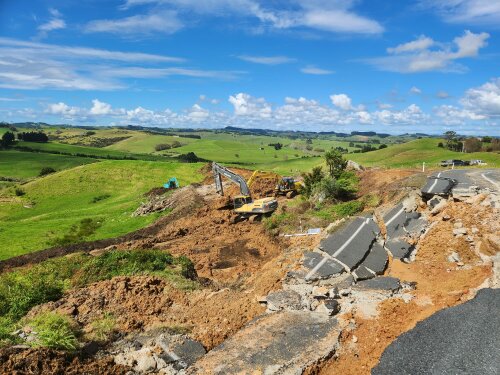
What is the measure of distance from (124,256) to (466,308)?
13.0 metres

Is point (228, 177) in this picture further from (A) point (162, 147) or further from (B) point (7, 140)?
(A) point (162, 147)

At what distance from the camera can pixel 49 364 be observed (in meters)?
8.37

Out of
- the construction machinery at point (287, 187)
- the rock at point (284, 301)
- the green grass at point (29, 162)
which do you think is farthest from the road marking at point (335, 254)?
the green grass at point (29, 162)

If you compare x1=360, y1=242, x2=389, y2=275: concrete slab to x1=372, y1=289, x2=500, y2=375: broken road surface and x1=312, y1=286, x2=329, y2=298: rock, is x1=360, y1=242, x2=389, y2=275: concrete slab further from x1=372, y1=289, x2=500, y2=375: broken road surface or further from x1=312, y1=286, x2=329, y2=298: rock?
x1=372, y1=289, x2=500, y2=375: broken road surface

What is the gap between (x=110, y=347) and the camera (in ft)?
32.9

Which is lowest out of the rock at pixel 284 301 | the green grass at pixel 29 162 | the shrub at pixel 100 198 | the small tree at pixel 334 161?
the shrub at pixel 100 198

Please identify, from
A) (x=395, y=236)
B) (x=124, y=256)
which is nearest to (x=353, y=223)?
(x=395, y=236)

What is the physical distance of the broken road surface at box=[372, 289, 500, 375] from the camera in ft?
25.7

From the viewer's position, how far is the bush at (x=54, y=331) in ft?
29.7

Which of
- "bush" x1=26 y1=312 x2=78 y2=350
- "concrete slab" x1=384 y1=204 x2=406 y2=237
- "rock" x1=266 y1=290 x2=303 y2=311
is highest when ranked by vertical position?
"concrete slab" x1=384 y1=204 x2=406 y2=237

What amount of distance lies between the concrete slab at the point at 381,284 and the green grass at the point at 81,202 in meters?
23.9

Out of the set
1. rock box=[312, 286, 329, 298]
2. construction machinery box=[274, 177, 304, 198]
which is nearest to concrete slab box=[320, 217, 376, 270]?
rock box=[312, 286, 329, 298]

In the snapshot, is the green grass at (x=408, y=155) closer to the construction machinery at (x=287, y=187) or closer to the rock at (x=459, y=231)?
the construction machinery at (x=287, y=187)

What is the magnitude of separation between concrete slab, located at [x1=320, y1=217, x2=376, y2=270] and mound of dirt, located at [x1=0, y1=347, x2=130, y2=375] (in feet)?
27.0
